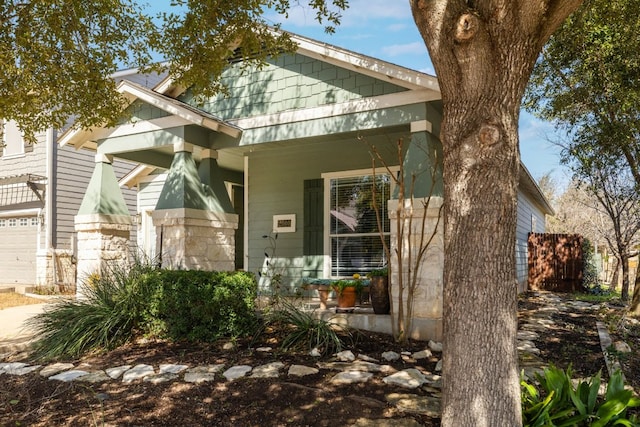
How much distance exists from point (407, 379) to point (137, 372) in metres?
2.73

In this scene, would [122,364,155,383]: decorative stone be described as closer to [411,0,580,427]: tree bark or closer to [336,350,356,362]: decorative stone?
[336,350,356,362]: decorative stone

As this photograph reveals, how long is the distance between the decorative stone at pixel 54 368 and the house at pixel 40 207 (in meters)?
8.01

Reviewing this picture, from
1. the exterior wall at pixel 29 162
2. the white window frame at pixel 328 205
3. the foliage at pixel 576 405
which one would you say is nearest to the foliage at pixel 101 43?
the white window frame at pixel 328 205

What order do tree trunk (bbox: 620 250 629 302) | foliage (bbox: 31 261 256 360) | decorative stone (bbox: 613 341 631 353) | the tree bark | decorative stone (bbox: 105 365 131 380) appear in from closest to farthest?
the tree bark
decorative stone (bbox: 105 365 131 380)
decorative stone (bbox: 613 341 631 353)
foliage (bbox: 31 261 256 360)
tree trunk (bbox: 620 250 629 302)

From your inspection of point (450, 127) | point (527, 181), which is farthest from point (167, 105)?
point (527, 181)

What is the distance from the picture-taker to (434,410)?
3.77m

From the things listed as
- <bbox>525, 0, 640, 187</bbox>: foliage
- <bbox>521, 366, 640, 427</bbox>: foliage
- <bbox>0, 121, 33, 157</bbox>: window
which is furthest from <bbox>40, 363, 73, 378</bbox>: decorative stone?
<bbox>0, 121, 33, 157</bbox>: window

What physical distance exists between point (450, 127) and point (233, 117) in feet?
20.2

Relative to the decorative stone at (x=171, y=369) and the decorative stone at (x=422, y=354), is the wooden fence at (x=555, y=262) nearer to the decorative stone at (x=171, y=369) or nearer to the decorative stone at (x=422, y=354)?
the decorative stone at (x=422, y=354)

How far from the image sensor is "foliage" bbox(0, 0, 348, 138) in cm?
593

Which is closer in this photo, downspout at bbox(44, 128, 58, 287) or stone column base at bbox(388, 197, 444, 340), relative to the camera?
stone column base at bbox(388, 197, 444, 340)

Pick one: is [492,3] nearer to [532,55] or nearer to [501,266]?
[532,55]

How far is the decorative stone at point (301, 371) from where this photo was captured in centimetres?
475

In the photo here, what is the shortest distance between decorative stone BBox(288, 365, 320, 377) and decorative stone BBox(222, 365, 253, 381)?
0.45 m
